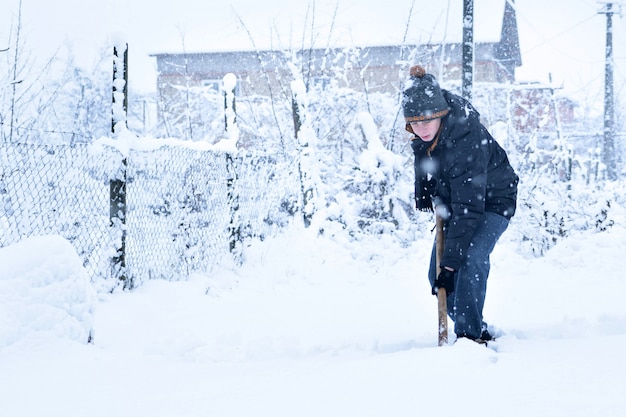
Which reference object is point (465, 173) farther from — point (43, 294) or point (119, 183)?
point (119, 183)

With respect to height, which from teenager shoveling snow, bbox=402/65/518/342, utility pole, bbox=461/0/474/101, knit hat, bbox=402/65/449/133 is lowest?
teenager shoveling snow, bbox=402/65/518/342

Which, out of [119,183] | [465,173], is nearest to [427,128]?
[465,173]

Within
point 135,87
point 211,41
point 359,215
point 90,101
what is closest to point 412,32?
point 359,215

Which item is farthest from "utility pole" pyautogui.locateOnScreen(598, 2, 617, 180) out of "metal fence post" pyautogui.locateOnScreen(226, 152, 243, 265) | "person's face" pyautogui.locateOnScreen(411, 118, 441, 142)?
"person's face" pyautogui.locateOnScreen(411, 118, 441, 142)

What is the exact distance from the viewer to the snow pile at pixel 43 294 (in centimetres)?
304

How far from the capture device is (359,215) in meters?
9.87

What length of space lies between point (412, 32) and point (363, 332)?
856cm

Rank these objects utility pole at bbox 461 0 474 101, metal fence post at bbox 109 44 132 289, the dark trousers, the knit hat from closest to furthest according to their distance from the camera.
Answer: the knit hat → the dark trousers → metal fence post at bbox 109 44 132 289 → utility pole at bbox 461 0 474 101

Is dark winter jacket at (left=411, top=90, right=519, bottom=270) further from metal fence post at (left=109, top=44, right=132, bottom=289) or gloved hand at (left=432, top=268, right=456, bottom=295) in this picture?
metal fence post at (left=109, top=44, right=132, bottom=289)

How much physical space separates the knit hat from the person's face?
6cm

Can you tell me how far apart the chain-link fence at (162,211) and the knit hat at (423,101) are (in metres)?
3.06

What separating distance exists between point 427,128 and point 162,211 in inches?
198

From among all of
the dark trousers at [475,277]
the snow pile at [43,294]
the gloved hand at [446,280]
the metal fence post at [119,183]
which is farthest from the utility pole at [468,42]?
the snow pile at [43,294]

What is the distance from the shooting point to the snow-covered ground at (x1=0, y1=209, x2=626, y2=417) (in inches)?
92.6
